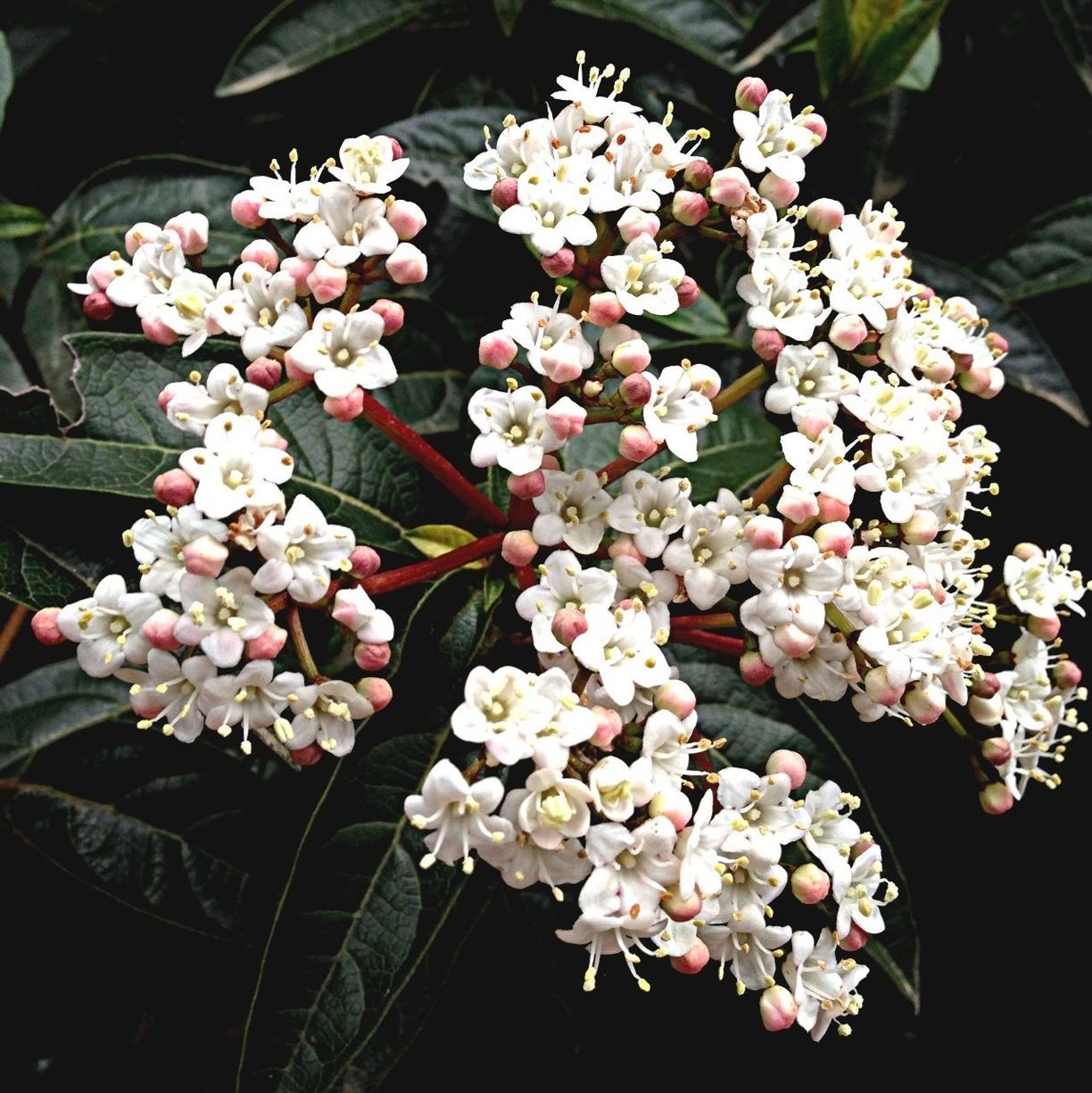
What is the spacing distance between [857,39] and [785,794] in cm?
117

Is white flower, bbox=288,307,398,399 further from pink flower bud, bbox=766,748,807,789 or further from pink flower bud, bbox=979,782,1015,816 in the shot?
pink flower bud, bbox=979,782,1015,816

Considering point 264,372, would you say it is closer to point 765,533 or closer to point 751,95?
point 765,533

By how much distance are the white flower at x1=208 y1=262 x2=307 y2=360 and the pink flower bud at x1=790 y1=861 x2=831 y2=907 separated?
80 cm

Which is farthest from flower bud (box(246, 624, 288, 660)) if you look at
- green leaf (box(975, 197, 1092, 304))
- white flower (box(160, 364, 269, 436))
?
green leaf (box(975, 197, 1092, 304))

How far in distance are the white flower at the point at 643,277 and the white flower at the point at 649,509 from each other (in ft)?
0.64

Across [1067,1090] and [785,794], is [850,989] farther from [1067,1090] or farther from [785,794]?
[1067,1090]

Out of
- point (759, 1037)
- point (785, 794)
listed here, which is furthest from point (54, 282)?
point (759, 1037)

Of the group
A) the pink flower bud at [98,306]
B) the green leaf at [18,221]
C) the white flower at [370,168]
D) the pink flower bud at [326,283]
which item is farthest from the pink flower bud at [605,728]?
the green leaf at [18,221]

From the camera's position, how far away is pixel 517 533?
126cm

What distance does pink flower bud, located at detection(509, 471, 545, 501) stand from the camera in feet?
3.95

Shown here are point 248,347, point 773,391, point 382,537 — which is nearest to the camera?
point 248,347

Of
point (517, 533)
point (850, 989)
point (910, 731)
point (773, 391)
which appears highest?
point (773, 391)

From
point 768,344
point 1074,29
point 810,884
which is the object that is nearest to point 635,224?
point 768,344

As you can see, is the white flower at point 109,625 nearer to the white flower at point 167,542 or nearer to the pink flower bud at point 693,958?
the white flower at point 167,542
